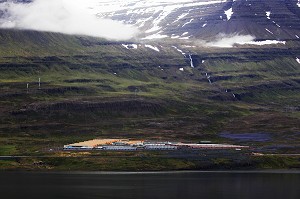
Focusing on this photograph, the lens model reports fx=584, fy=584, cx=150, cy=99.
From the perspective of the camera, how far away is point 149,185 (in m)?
139

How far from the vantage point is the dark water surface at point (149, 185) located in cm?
12269

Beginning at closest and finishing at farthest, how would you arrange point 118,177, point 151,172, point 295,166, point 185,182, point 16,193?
point 16,193
point 185,182
point 118,177
point 151,172
point 295,166

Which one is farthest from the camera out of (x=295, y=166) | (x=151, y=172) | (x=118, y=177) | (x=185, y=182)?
(x=295, y=166)

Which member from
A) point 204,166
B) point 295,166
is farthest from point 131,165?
point 295,166

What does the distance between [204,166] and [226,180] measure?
33.1m

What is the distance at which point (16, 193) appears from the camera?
4685 inches

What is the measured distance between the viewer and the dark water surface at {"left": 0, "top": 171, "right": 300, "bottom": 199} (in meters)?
123

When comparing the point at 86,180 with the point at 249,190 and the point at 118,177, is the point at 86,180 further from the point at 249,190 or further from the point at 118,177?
the point at 249,190

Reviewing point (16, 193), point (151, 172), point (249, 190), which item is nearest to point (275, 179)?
point (249, 190)

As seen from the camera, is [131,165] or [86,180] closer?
[86,180]

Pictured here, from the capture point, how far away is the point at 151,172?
577ft

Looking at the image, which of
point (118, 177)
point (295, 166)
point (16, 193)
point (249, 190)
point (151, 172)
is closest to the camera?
point (16, 193)

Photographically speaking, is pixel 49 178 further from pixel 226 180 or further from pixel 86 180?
pixel 226 180

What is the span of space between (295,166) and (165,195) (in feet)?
284
